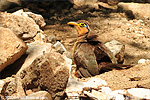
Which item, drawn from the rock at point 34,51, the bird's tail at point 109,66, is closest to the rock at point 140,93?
the bird's tail at point 109,66

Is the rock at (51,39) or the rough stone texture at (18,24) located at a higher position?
the rough stone texture at (18,24)

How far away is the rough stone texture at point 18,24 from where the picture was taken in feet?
16.6

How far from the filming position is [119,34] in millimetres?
7266

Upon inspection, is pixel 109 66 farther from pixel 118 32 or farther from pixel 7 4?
pixel 7 4

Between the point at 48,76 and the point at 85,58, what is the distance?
4.84 feet

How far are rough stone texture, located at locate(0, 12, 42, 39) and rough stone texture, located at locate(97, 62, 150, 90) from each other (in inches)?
79.9

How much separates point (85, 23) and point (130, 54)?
4.95 feet

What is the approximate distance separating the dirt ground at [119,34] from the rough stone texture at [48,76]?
31.9 inches

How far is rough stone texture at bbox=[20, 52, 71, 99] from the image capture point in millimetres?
3295

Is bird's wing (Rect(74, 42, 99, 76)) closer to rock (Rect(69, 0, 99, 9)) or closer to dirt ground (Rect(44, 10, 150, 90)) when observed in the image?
dirt ground (Rect(44, 10, 150, 90))

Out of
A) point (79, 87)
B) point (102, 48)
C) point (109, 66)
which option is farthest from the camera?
point (102, 48)

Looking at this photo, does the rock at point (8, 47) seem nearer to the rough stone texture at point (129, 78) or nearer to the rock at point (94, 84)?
the rock at point (94, 84)

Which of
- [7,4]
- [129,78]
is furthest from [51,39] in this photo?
[129,78]

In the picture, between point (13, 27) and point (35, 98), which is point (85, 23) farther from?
point (35, 98)
